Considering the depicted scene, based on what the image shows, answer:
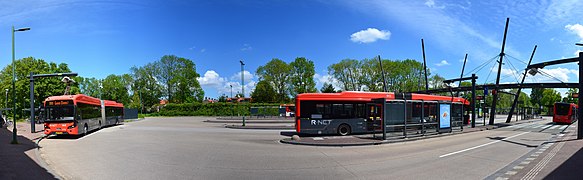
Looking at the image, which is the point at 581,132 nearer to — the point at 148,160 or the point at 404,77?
the point at 148,160

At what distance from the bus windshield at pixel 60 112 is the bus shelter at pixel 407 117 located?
18.7m

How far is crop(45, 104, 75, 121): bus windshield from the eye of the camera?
67.4 feet

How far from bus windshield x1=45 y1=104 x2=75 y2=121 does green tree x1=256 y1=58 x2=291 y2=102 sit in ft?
165

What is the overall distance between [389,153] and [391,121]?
5860 mm

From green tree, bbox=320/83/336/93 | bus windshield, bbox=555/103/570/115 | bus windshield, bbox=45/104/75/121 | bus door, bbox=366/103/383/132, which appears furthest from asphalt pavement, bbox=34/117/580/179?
green tree, bbox=320/83/336/93

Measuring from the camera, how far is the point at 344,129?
767 inches

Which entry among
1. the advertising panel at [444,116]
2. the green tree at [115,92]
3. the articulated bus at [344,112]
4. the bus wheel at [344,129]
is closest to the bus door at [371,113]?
the articulated bus at [344,112]

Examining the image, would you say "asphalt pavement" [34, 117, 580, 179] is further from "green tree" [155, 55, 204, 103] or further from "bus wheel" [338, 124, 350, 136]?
"green tree" [155, 55, 204, 103]

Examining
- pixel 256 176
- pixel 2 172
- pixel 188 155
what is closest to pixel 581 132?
pixel 256 176

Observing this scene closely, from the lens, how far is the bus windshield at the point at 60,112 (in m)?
20.5

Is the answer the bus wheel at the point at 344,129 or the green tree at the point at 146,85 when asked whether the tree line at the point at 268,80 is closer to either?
the green tree at the point at 146,85

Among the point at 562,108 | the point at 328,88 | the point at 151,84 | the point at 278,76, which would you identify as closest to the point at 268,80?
the point at 278,76

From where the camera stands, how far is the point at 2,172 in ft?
28.3

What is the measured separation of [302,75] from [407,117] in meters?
52.6
